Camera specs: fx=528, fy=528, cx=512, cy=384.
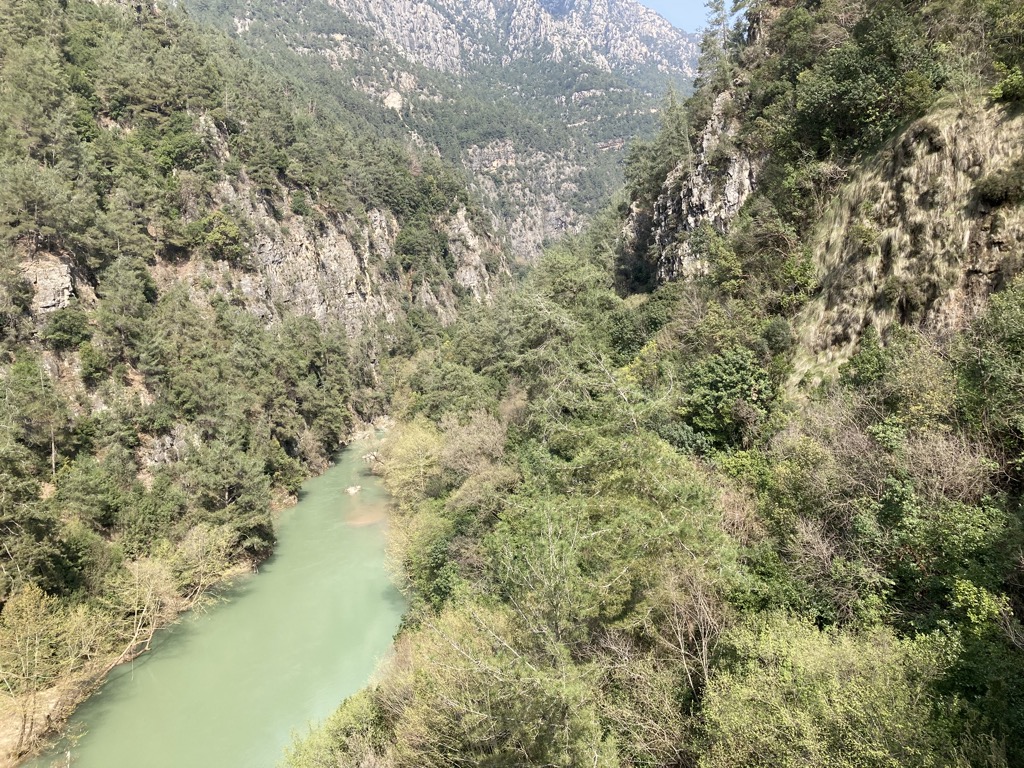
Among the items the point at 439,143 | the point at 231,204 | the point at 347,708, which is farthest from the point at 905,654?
the point at 439,143

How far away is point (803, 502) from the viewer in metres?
13.8

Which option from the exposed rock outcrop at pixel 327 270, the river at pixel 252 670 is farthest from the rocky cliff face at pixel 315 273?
the river at pixel 252 670

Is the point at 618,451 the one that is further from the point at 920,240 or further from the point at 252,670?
the point at 252,670

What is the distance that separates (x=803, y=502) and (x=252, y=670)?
27.8 meters

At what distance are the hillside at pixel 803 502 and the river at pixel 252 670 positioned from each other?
6053 mm

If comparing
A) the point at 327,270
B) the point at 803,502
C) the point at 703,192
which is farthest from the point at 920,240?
the point at 327,270

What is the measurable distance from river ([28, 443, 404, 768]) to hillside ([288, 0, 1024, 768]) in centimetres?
605

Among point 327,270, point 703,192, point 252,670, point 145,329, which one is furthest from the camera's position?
point 327,270

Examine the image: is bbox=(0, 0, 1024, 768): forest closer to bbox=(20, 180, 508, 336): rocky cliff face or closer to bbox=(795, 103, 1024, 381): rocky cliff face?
bbox=(795, 103, 1024, 381): rocky cliff face

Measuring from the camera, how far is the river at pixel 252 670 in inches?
890

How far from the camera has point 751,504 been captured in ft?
49.7

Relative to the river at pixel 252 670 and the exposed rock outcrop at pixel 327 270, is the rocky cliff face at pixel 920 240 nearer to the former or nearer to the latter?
the river at pixel 252 670

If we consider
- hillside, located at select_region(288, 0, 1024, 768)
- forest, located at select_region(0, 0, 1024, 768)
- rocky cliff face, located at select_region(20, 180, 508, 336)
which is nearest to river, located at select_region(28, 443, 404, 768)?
forest, located at select_region(0, 0, 1024, 768)

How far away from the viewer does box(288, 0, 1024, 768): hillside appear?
8.92 meters
